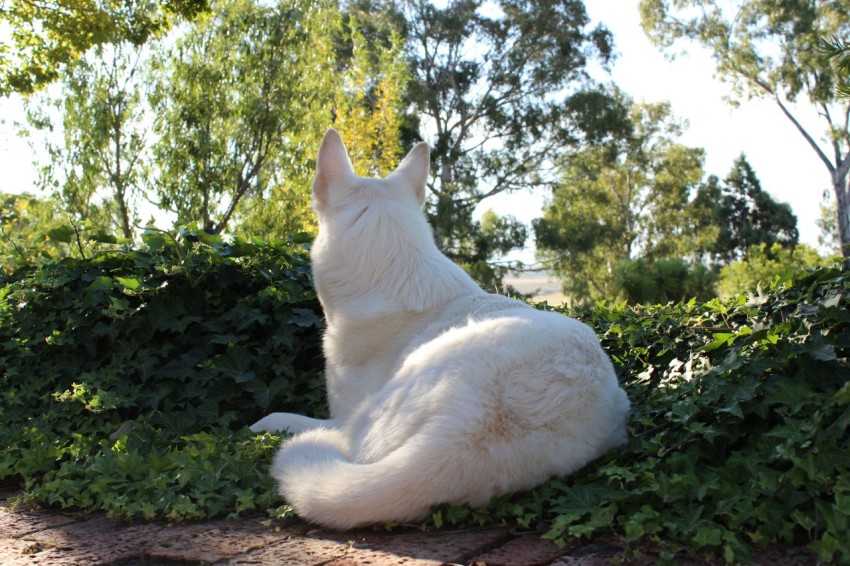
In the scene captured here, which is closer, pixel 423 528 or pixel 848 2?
pixel 423 528

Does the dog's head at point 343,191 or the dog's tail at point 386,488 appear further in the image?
the dog's head at point 343,191

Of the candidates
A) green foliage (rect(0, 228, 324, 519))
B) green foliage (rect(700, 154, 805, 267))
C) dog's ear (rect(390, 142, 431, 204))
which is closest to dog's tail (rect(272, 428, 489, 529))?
green foliage (rect(0, 228, 324, 519))

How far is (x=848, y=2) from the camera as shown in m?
32.2

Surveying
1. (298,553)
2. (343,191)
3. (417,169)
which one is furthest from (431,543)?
(417,169)

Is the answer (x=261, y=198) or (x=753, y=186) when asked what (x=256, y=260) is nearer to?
(x=261, y=198)

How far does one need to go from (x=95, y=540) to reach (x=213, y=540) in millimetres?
532

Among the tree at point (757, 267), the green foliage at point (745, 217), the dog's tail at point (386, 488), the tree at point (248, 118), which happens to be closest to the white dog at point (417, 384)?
the dog's tail at point (386, 488)

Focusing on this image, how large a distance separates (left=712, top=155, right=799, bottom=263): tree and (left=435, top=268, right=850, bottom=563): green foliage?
4484 cm

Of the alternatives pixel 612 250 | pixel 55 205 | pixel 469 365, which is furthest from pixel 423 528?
pixel 612 250

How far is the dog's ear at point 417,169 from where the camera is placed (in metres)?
4.48

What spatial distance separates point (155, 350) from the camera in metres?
5.12

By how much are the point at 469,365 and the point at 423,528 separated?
2.20 ft

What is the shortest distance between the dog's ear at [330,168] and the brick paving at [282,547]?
194 cm

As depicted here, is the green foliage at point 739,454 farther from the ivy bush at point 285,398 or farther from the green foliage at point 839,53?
the green foliage at point 839,53
